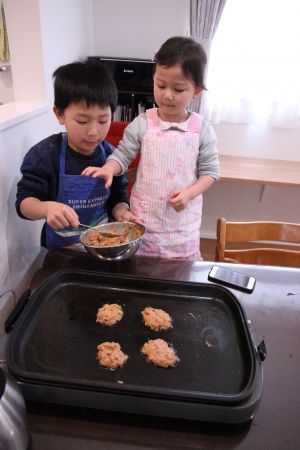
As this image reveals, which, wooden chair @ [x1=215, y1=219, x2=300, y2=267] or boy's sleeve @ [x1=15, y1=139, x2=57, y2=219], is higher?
boy's sleeve @ [x1=15, y1=139, x2=57, y2=219]

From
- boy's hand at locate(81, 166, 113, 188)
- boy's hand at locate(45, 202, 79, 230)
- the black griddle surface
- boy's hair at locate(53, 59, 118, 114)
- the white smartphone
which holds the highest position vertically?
boy's hair at locate(53, 59, 118, 114)

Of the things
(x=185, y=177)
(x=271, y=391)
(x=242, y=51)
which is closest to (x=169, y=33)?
(x=242, y=51)

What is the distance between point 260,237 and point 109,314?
0.72 m

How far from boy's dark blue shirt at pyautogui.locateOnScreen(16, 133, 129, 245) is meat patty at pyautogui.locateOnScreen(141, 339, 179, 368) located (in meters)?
0.58

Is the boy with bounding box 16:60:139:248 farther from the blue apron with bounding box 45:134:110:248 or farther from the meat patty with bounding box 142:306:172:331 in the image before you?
the meat patty with bounding box 142:306:172:331

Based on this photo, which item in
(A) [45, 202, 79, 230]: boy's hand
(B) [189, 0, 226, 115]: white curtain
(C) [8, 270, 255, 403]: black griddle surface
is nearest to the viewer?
(C) [8, 270, 255, 403]: black griddle surface

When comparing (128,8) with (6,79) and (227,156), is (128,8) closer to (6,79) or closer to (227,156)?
(6,79)

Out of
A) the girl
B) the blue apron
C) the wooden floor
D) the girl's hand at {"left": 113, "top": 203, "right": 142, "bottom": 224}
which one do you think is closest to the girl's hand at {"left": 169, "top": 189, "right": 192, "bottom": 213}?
the girl

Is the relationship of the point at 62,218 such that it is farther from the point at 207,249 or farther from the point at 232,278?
the point at 207,249

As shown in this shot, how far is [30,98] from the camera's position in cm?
140

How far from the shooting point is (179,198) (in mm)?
1054

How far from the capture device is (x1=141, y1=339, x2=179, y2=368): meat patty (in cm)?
66

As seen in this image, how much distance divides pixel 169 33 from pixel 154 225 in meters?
1.94

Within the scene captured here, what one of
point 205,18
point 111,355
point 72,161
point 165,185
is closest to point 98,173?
point 72,161
